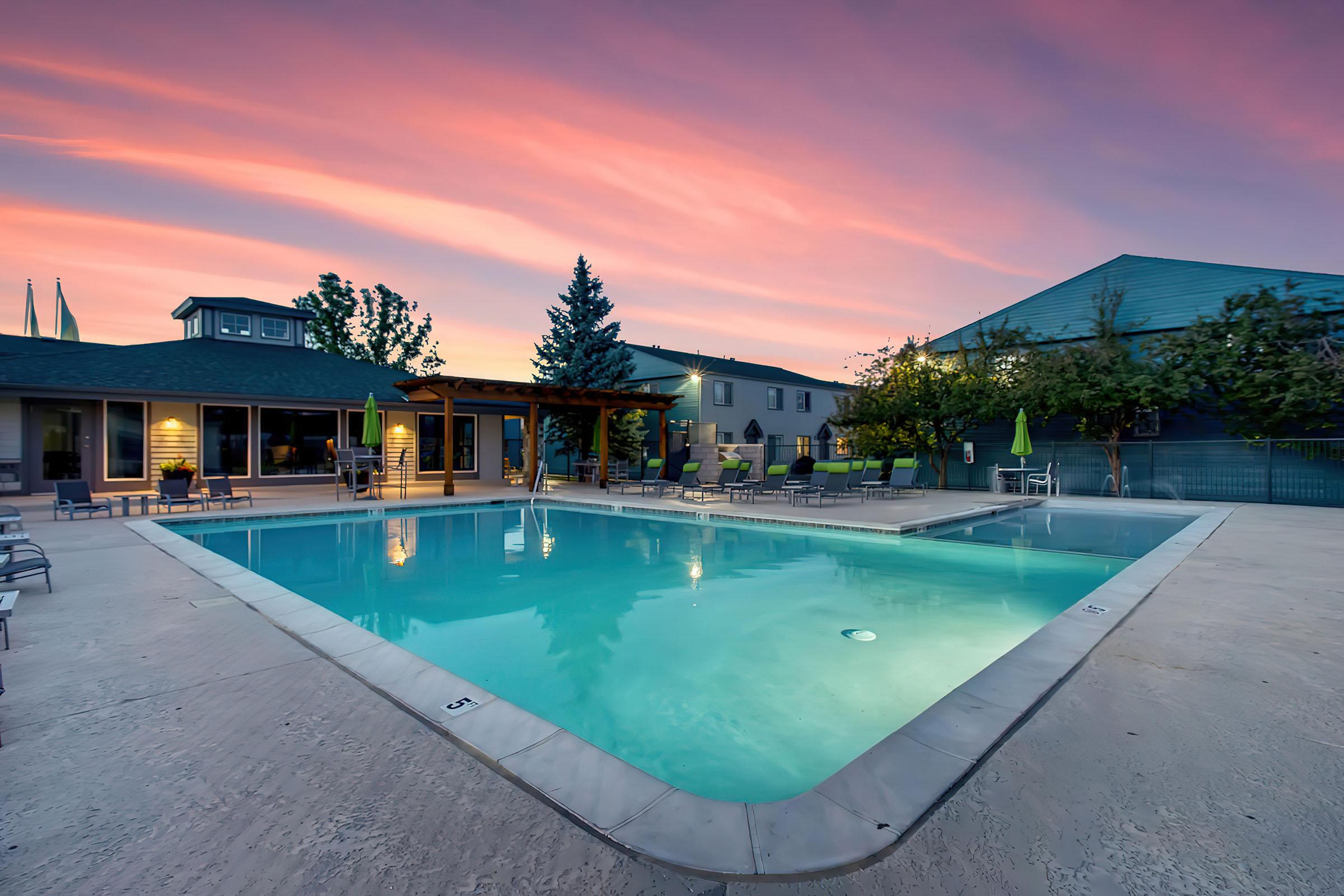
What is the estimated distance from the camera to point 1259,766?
2.32 m

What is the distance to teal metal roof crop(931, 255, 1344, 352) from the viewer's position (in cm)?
1611

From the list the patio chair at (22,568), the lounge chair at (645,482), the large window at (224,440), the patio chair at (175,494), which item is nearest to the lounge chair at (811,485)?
the lounge chair at (645,482)

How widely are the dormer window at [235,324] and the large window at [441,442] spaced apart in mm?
6846

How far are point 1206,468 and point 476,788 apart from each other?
20939 millimetres

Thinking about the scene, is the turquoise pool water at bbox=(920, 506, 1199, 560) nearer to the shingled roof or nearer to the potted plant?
the shingled roof

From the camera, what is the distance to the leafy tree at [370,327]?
3959 cm

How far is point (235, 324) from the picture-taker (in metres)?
20.1

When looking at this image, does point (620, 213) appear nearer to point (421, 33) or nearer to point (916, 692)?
point (421, 33)

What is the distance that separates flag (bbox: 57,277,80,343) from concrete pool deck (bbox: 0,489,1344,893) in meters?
51.3

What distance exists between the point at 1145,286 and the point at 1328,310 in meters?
4.21

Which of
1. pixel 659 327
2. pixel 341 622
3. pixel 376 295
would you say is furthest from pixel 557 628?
pixel 376 295

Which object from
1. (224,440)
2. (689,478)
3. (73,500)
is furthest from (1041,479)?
(224,440)

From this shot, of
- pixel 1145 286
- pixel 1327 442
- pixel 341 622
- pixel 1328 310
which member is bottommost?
pixel 341 622

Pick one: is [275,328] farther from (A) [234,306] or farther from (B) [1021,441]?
(B) [1021,441]
